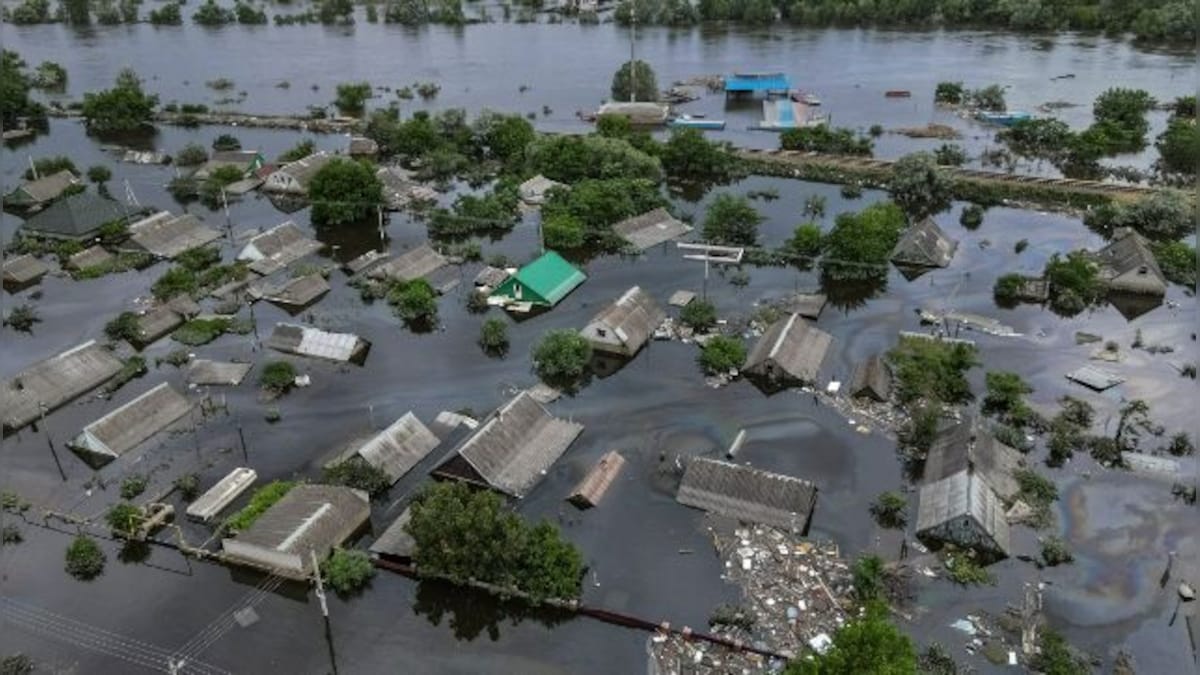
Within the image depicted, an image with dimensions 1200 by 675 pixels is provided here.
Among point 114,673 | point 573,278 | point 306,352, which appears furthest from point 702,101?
point 114,673

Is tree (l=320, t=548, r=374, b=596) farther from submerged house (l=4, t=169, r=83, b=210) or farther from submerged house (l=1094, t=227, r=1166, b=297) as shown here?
submerged house (l=4, t=169, r=83, b=210)

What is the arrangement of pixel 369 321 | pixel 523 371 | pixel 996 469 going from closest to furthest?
pixel 996 469
pixel 523 371
pixel 369 321

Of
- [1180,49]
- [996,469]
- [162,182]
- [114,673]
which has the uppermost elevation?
[1180,49]

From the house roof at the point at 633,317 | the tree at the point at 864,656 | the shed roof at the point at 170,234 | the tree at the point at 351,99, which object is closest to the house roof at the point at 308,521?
the house roof at the point at 633,317

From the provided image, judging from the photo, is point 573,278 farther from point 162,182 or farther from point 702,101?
point 702,101

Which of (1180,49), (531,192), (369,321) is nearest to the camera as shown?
(369,321)

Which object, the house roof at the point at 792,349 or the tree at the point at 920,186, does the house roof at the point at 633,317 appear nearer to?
the house roof at the point at 792,349

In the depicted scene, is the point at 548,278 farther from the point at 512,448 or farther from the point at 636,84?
the point at 636,84
